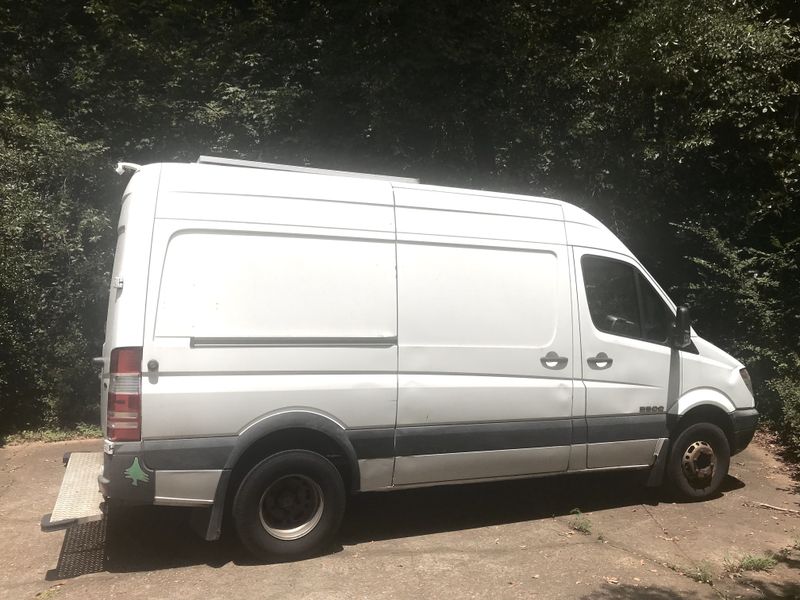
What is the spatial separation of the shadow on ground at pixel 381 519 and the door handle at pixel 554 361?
4.19 feet

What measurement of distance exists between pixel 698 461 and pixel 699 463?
0.02 m

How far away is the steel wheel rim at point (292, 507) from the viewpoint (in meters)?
4.62

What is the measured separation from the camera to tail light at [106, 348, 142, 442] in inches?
165

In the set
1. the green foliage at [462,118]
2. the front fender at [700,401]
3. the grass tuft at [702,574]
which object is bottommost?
the grass tuft at [702,574]

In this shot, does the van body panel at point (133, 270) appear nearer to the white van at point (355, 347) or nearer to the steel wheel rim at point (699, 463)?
the white van at point (355, 347)

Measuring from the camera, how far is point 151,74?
9156 millimetres

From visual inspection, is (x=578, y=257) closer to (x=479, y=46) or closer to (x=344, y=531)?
(x=344, y=531)

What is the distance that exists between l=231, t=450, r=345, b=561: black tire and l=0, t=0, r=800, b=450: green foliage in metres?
4.44

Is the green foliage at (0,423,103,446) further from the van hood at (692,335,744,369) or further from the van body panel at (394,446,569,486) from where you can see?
the van hood at (692,335,744,369)

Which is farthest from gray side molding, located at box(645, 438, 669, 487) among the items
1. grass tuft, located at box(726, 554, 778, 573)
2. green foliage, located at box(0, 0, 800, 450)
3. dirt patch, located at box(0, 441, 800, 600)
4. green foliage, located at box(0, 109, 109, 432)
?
green foliage, located at box(0, 109, 109, 432)

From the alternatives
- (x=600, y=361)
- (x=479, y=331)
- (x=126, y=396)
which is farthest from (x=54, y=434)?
(x=600, y=361)

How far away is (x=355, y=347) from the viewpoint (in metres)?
4.77

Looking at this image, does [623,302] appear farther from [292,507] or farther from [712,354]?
[292,507]

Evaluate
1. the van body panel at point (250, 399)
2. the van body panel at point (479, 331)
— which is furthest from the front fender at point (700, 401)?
the van body panel at point (250, 399)
